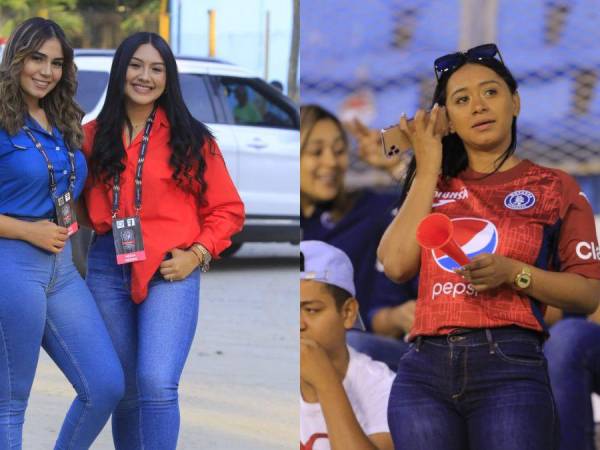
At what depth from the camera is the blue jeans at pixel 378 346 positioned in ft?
12.4

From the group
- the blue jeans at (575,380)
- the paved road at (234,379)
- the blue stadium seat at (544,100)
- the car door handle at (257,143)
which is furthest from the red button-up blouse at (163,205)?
the car door handle at (257,143)

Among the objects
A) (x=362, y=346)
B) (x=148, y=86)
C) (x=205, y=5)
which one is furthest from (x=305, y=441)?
(x=205, y=5)

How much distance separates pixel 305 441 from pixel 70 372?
74 cm

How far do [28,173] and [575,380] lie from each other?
1655 millimetres

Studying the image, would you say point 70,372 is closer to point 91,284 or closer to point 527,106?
point 91,284

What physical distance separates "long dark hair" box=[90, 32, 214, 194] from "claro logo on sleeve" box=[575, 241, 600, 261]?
1.20m

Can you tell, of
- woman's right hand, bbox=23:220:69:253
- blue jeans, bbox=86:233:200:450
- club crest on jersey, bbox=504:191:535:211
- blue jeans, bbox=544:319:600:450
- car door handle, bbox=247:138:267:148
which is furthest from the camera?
car door handle, bbox=247:138:267:148

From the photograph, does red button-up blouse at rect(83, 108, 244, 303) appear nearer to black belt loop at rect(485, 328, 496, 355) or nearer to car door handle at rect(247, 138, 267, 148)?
black belt loop at rect(485, 328, 496, 355)

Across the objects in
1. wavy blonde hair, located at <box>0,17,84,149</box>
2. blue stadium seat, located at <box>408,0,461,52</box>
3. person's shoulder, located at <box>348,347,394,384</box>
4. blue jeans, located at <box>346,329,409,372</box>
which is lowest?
person's shoulder, located at <box>348,347,394,384</box>

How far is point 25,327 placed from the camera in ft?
11.9

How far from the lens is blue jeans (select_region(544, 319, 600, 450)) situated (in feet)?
11.6

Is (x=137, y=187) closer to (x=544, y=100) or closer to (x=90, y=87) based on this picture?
(x=544, y=100)

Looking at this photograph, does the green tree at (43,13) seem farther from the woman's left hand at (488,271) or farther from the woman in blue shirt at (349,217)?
the woman's left hand at (488,271)

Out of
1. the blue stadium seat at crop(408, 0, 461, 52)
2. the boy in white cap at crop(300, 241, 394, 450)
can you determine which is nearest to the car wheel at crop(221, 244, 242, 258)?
the boy in white cap at crop(300, 241, 394, 450)
